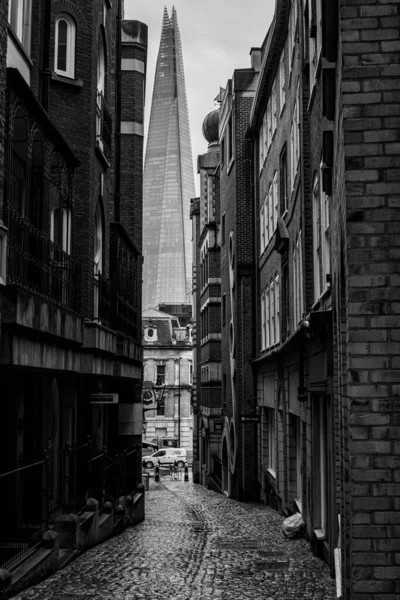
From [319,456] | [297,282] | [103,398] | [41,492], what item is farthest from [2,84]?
[297,282]

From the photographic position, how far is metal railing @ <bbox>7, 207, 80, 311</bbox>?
34.4 feet

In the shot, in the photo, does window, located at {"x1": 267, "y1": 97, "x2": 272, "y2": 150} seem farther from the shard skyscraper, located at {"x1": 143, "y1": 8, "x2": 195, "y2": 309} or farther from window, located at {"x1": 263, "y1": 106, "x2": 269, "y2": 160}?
the shard skyscraper, located at {"x1": 143, "y1": 8, "x2": 195, "y2": 309}

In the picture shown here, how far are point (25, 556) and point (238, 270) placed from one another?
65.0 ft

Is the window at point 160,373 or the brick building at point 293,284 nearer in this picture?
the brick building at point 293,284

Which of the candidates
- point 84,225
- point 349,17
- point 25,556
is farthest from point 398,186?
point 84,225

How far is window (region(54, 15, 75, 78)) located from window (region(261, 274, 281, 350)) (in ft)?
29.8

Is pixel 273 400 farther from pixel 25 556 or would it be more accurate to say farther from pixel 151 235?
pixel 151 235

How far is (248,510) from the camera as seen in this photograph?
25234 mm

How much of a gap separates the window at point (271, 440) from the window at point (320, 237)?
10415 mm

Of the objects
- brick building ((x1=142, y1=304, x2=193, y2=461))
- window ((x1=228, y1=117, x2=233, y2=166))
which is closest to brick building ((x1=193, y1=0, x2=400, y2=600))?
window ((x1=228, y1=117, x2=233, y2=166))

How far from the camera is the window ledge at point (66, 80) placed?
16594mm

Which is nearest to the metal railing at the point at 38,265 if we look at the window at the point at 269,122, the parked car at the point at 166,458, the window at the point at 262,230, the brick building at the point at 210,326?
the window at the point at 269,122

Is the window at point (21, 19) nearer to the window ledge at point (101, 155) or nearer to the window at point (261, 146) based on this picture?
the window ledge at point (101, 155)

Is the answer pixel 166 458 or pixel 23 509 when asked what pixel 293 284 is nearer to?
pixel 23 509
